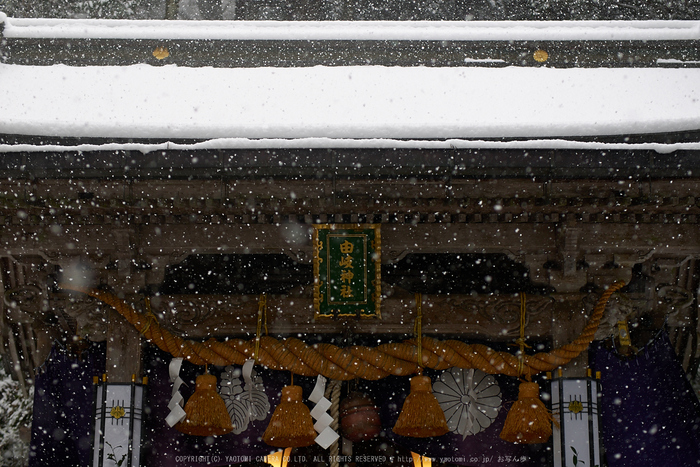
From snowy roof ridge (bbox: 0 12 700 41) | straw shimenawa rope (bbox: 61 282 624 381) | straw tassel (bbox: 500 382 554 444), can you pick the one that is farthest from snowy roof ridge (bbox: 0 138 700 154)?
snowy roof ridge (bbox: 0 12 700 41)

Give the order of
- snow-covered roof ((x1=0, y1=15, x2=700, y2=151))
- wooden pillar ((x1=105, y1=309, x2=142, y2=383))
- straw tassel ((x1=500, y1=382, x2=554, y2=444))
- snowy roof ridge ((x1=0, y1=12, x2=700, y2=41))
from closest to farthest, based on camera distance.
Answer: snow-covered roof ((x1=0, y1=15, x2=700, y2=151))
straw tassel ((x1=500, y1=382, x2=554, y2=444))
wooden pillar ((x1=105, y1=309, x2=142, y2=383))
snowy roof ridge ((x1=0, y1=12, x2=700, y2=41))

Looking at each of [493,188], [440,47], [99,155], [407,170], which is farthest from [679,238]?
[99,155]

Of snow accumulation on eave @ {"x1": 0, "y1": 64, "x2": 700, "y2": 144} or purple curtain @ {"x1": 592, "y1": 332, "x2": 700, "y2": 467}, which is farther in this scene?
purple curtain @ {"x1": 592, "y1": 332, "x2": 700, "y2": 467}

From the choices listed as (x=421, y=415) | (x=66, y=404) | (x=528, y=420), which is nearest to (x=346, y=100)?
(x=421, y=415)

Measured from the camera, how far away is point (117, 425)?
518 centimetres

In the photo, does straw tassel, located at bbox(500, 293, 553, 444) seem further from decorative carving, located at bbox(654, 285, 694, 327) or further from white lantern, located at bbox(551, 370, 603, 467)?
decorative carving, located at bbox(654, 285, 694, 327)

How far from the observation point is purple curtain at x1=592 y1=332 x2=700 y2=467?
5.22 metres

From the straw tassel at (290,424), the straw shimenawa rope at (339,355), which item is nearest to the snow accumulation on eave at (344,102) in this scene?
the straw shimenawa rope at (339,355)

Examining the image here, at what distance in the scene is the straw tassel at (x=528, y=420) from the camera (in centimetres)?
490

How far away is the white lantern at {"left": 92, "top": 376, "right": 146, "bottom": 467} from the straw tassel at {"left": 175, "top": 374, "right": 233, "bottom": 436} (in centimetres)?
49

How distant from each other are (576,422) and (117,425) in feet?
14.2

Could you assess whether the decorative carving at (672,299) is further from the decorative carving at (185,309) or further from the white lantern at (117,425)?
the white lantern at (117,425)

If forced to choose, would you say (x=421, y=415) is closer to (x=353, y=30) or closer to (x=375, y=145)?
(x=375, y=145)

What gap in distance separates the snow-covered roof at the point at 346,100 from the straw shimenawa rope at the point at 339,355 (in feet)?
5.42
